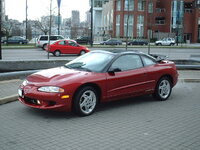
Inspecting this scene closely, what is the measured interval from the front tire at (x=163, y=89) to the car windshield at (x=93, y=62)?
1851 mm

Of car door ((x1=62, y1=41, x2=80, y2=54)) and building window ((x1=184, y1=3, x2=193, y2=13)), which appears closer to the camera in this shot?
car door ((x1=62, y1=41, x2=80, y2=54))

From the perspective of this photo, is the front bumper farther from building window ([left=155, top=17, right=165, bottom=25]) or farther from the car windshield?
building window ([left=155, top=17, right=165, bottom=25])

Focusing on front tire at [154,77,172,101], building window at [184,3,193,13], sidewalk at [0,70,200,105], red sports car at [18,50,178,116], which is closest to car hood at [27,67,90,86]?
red sports car at [18,50,178,116]

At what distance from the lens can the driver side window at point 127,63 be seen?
782 centimetres

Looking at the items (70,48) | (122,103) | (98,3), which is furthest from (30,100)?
(98,3)

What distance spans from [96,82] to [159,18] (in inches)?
3144

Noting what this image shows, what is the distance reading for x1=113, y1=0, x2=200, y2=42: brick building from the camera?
3081 inches

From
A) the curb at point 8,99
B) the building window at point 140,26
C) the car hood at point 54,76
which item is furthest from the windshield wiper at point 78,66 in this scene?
the building window at point 140,26

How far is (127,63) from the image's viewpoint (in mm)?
8078

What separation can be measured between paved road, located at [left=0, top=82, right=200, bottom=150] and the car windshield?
1.07 m

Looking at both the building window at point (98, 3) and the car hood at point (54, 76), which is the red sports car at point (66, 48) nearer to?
the car hood at point (54, 76)

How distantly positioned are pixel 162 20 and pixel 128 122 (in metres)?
79.6

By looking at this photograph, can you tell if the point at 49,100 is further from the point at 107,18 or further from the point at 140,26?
the point at 107,18

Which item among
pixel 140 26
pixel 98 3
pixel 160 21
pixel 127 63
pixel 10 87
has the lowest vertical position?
pixel 10 87
